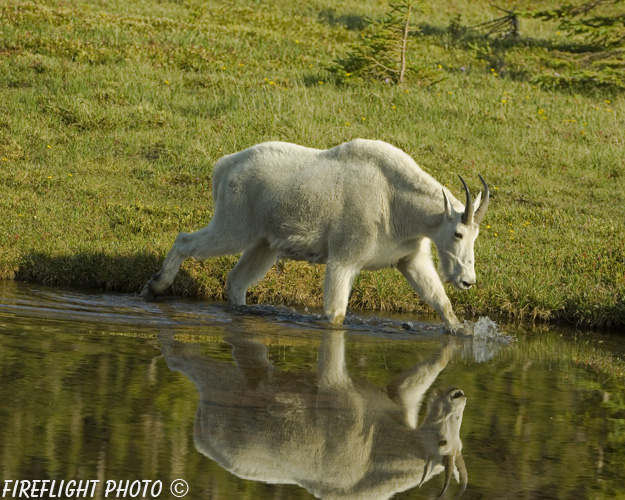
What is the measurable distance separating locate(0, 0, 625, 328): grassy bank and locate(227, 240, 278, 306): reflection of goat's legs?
26.2 inches

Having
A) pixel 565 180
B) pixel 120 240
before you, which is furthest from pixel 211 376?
pixel 565 180

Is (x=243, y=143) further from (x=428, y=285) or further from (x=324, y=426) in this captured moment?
(x=324, y=426)

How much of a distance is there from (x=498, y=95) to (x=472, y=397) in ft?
45.3

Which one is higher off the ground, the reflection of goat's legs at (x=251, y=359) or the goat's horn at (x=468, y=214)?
the goat's horn at (x=468, y=214)

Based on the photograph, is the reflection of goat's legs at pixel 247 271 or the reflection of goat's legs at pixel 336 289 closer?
the reflection of goat's legs at pixel 336 289

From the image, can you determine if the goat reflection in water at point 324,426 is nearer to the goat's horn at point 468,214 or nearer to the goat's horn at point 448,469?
the goat's horn at point 448,469

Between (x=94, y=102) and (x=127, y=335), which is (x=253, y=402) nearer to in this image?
(x=127, y=335)

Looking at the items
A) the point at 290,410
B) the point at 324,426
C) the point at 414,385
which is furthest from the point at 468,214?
the point at 324,426

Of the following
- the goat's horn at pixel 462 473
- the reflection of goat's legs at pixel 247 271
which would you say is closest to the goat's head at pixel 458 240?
the reflection of goat's legs at pixel 247 271

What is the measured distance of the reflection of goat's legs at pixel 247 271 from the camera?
10273mm

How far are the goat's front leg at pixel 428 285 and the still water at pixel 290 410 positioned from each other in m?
0.25

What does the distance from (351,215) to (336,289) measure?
70 cm

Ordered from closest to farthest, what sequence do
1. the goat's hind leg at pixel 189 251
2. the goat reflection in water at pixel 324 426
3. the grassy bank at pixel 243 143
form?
the goat reflection in water at pixel 324 426, the goat's hind leg at pixel 189 251, the grassy bank at pixel 243 143

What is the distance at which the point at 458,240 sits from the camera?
9273 millimetres
